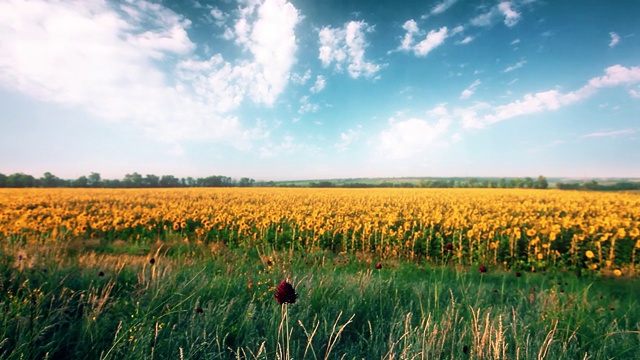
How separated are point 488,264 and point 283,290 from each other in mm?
7838

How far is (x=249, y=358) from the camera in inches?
103

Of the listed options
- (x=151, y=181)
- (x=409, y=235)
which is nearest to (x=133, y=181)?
(x=151, y=181)

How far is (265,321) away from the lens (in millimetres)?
3107

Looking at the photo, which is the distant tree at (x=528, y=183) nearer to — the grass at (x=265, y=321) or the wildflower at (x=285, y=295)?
the grass at (x=265, y=321)

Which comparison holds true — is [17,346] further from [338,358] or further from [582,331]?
[582,331]

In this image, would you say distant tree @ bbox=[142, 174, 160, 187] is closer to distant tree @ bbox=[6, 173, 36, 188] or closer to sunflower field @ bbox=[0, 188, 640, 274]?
distant tree @ bbox=[6, 173, 36, 188]

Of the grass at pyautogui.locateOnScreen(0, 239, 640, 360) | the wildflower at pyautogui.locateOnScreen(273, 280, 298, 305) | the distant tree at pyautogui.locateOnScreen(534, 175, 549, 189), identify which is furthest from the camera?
the distant tree at pyautogui.locateOnScreen(534, 175, 549, 189)

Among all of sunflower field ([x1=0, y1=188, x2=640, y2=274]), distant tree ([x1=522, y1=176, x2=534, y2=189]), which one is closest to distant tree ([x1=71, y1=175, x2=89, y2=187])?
sunflower field ([x1=0, y1=188, x2=640, y2=274])

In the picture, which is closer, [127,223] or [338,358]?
[338,358]

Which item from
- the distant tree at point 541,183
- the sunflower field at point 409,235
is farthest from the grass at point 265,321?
the distant tree at point 541,183

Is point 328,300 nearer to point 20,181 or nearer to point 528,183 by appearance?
point 528,183

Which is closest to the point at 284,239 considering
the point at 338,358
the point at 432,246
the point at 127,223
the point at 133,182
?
the point at 432,246

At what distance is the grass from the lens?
8.05 feet

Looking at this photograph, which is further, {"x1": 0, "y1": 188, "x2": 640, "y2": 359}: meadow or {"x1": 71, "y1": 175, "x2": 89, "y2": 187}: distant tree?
{"x1": 71, "y1": 175, "x2": 89, "y2": 187}: distant tree
